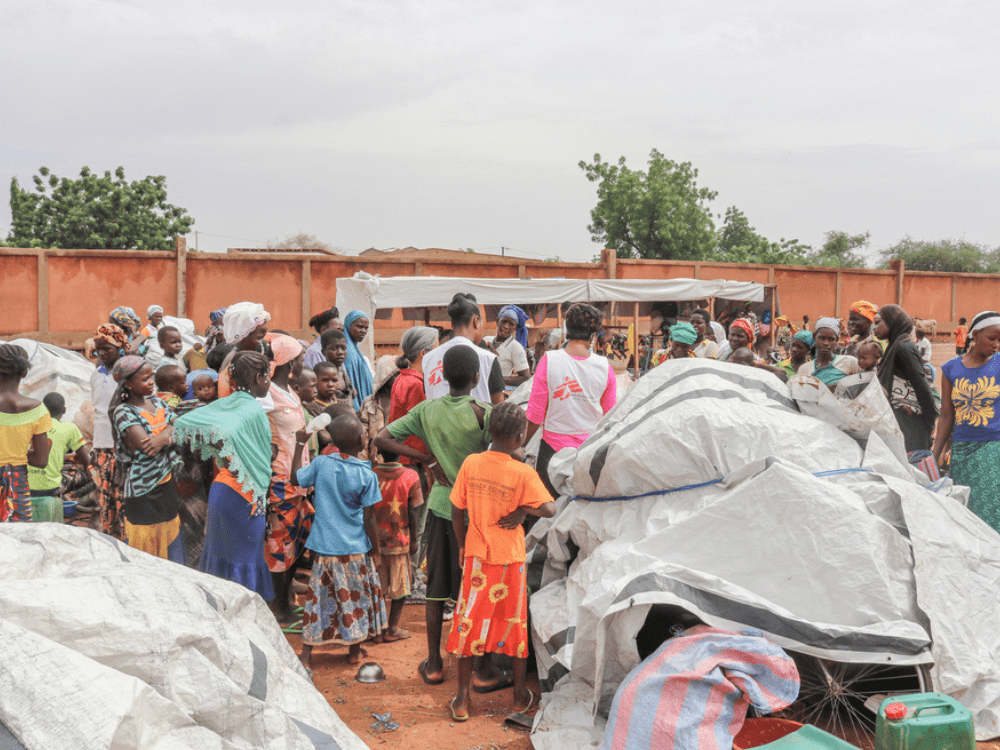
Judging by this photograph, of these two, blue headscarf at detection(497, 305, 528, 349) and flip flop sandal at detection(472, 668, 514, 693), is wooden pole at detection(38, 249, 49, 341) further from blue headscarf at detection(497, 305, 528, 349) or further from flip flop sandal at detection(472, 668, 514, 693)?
flip flop sandal at detection(472, 668, 514, 693)

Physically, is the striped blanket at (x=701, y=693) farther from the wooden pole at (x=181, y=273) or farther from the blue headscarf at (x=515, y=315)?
the wooden pole at (x=181, y=273)

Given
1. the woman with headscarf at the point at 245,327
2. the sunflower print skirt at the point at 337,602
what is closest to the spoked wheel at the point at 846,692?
the sunflower print skirt at the point at 337,602

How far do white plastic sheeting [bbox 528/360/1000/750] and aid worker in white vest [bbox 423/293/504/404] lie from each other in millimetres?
693

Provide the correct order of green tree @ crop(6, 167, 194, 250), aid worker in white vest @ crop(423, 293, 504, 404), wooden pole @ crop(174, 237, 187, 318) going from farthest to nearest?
1. green tree @ crop(6, 167, 194, 250)
2. wooden pole @ crop(174, 237, 187, 318)
3. aid worker in white vest @ crop(423, 293, 504, 404)

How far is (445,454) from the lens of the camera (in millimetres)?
4008

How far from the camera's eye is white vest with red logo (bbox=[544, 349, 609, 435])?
4.31m

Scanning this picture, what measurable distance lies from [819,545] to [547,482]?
1.59 m

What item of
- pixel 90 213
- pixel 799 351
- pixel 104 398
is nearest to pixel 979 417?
pixel 799 351

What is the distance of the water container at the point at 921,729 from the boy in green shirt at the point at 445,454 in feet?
6.63

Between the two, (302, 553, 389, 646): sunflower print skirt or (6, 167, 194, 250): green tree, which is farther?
(6, 167, 194, 250): green tree

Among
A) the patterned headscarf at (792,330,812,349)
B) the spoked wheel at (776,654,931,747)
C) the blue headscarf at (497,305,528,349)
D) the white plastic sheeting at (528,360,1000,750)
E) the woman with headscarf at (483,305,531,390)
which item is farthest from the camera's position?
the blue headscarf at (497,305,528,349)

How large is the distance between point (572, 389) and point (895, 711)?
216 centimetres

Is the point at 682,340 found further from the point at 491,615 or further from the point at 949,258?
the point at 949,258

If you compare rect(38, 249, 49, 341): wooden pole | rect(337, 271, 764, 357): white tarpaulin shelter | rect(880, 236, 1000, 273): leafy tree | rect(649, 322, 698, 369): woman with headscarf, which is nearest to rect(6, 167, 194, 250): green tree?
rect(38, 249, 49, 341): wooden pole
